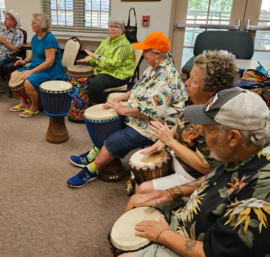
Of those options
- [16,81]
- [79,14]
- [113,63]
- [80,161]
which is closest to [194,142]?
[80,161]

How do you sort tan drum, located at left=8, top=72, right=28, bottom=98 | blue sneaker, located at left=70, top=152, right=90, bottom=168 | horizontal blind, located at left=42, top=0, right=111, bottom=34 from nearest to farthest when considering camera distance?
blue sneaker, located at left=70, top=152, right=90, bottom=168 < tan drum, located at left=8, top=72, right=28, bottom=98 < horizontal blind, located at left=42, top=0, right=111, bottom=34

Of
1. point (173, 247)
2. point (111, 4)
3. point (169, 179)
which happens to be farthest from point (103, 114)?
point (111, 4)

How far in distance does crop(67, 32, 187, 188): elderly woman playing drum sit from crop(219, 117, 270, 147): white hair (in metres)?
1.04

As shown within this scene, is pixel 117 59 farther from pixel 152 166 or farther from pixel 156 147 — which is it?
pixel 152 166

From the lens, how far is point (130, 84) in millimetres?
3604

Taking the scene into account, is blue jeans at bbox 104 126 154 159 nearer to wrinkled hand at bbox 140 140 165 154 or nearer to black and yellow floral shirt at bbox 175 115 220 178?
wrinkled hand at bbox 140 140 165 154

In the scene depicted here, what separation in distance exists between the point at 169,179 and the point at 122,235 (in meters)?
0.51

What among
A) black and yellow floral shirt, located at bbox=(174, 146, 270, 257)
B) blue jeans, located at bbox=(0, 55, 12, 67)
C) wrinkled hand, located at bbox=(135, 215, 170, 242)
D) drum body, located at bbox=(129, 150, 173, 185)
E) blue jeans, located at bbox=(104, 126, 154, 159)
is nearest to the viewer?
black and yellow floral shirt, located at bbox=(174, 146, 270, 257)

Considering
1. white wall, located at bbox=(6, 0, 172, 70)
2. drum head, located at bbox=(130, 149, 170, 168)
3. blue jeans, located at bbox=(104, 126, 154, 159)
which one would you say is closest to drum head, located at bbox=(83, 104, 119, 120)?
blue jeans, located at bbox=(104, 126, 154, 159)

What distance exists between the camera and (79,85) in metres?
3.32

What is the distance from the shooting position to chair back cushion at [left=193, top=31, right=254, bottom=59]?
3.55 metres

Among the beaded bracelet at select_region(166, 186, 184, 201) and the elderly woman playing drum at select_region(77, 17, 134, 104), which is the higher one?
the elderly woman playing drum at select_region(77, 17, 134, 104)

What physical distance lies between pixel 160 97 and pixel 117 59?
1.55 metres

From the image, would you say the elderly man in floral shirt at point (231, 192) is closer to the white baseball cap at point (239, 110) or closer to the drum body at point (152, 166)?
the white baseball cap at point (239, 110)
